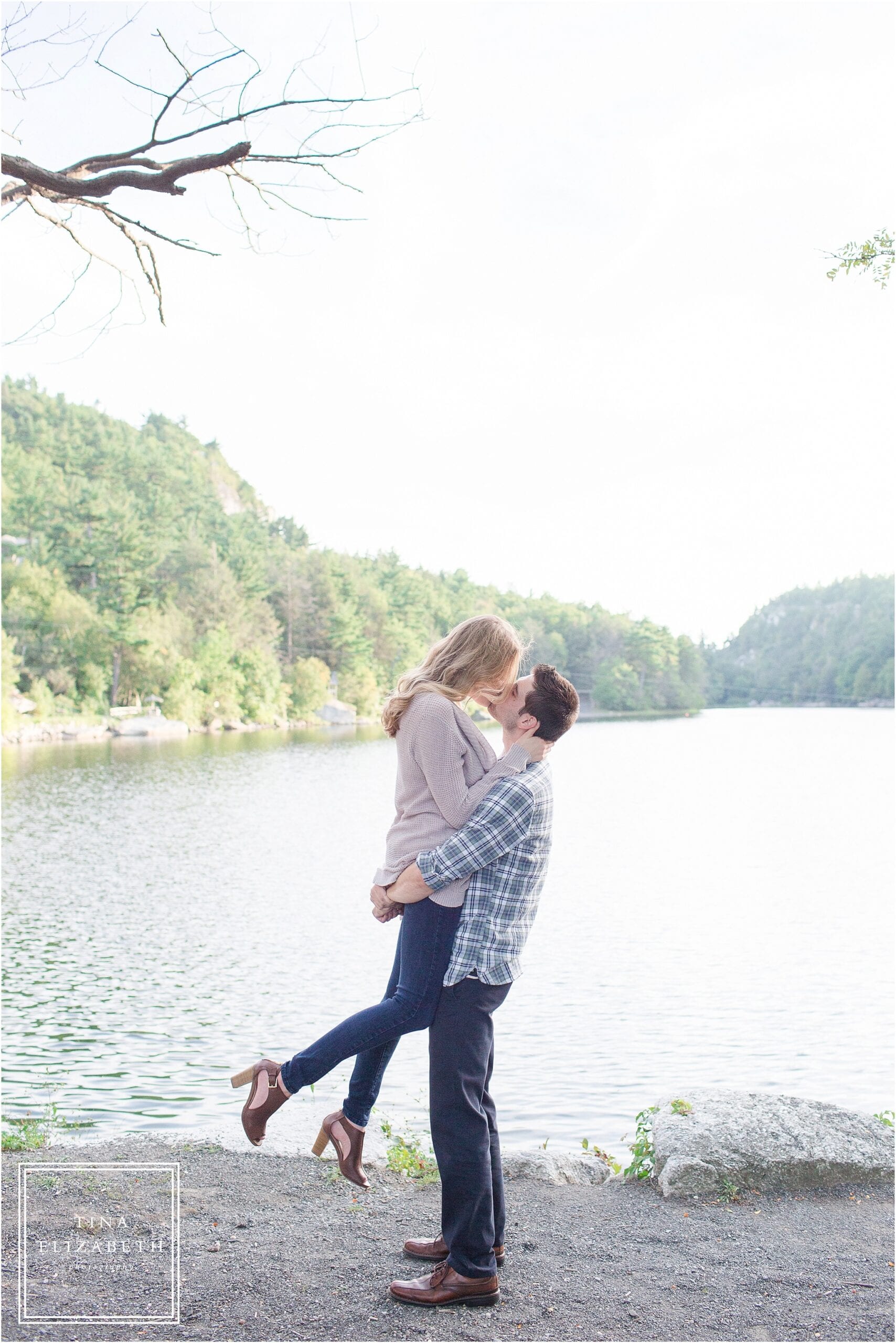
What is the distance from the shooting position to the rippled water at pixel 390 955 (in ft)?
24.3

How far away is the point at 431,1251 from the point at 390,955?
852cm

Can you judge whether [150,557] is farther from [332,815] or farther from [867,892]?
[867,892]

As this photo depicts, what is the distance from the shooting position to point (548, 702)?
3162 mm

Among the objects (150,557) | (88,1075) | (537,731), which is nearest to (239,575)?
(150,557)

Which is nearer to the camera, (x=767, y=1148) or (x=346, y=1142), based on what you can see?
(x=346, y=1142)

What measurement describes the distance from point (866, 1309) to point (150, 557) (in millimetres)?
57126

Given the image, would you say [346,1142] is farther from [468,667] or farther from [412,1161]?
[412,1161]

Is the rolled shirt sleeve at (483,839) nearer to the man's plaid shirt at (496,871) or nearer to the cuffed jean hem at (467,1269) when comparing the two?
the man's plaid shirt at (496,871)

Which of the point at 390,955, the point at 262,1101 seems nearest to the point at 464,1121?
the point at 262,1101

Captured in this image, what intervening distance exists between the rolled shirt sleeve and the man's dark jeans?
0.32 m

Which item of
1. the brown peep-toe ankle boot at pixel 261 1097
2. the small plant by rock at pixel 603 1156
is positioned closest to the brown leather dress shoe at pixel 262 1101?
the brown peep-toe ankle boot at pixel 261 1097

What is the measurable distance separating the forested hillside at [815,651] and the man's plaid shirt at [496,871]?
107803 mm

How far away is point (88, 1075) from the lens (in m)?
7.38

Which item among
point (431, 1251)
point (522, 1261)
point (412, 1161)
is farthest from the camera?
point (412, 1161)
